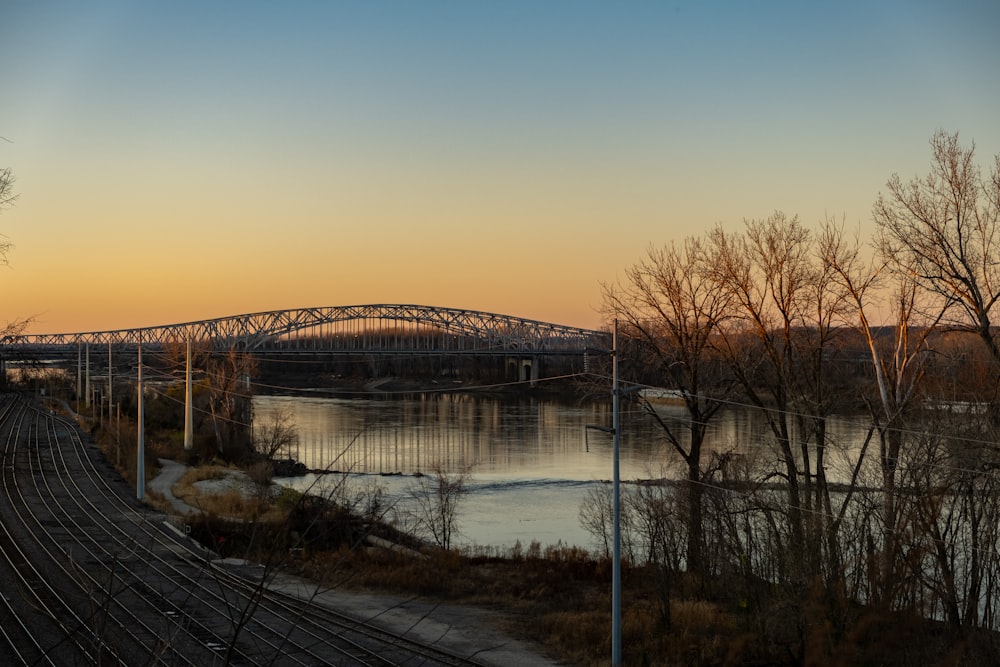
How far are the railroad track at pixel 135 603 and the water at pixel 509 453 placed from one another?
4710mm

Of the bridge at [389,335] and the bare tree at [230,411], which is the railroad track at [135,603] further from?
the bridge at [389,335]

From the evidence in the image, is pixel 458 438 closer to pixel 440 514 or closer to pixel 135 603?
pixel 440 514

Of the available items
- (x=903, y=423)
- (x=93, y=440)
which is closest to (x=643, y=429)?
(x=93, y=440)

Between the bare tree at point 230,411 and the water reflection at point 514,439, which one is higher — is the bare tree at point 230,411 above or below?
above

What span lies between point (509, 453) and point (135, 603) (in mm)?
30379

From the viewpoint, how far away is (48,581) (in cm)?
1777

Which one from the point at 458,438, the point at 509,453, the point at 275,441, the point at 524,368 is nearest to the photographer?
the point at 275,441

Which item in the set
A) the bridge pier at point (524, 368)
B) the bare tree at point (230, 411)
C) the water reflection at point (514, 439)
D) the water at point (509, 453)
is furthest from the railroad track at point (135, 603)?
the bridge pier at point (524, 368)

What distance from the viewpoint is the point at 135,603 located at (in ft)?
53.9

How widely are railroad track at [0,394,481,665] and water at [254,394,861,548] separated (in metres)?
4.71

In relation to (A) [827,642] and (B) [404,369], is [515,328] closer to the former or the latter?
(B) [404,369]

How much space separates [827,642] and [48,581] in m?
14.2

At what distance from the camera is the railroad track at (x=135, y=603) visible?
13250 mm

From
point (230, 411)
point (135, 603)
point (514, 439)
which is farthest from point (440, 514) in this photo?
point (230, 411)
